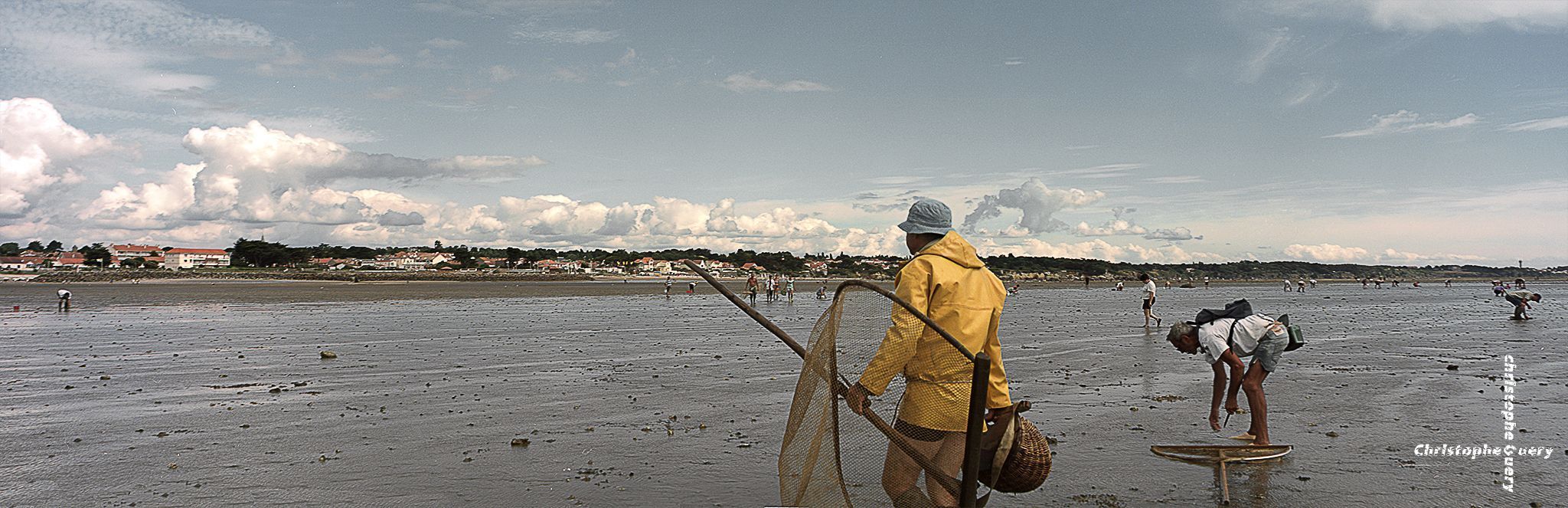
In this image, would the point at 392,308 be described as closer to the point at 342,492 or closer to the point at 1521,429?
the point at 342,492

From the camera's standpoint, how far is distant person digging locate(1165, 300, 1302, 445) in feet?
26.3

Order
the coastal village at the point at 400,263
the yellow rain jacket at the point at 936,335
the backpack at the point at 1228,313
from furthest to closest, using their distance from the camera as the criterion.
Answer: the coastal village at the point at 400,263 → the backpack at the point at 1228,313 → the yellow rain jacket at the point at 936,335

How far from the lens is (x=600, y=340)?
23.0 m

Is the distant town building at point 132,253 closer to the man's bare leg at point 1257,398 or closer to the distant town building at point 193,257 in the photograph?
the distant town building at point 193,257

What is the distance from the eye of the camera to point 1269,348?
8016 mm

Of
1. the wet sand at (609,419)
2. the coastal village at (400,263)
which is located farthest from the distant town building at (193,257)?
the wet sand at (609,419)

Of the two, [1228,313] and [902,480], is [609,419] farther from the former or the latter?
[902,480]

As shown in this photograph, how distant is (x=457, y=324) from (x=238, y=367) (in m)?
12.5

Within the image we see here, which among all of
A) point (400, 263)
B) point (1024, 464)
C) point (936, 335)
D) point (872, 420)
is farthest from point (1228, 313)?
point (400, 263)

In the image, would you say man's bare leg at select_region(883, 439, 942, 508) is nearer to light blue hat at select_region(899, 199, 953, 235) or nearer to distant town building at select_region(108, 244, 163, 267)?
light blue hat at select_region(899, 199, 953, 235)

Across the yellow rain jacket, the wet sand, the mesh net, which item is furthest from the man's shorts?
the mesh net

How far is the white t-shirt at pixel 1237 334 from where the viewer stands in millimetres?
8055

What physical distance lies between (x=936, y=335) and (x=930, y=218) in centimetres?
69

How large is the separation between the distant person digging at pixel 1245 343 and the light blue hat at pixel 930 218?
435cm
